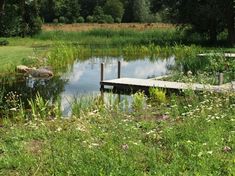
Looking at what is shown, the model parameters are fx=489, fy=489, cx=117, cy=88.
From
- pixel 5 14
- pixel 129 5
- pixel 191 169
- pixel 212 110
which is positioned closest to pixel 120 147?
pixel 191 169

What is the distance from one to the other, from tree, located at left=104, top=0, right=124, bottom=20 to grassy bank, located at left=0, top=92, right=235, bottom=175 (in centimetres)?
7215

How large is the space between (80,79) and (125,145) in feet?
50.8

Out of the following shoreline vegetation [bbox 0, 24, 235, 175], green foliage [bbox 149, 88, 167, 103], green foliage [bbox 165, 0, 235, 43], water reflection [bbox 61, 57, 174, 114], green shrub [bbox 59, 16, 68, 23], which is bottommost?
water reflection [bbox 61, 57, 174, 114]

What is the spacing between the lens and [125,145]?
8.01 m

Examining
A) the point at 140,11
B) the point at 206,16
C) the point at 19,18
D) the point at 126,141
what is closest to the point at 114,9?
the point at 140,11

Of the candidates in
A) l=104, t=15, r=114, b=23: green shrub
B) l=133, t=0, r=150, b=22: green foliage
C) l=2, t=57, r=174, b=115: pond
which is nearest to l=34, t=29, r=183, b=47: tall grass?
l=2, t=57, r=174, b=115: pond

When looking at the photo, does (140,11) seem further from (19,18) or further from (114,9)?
(19,18)

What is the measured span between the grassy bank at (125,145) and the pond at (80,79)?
391 centimetres

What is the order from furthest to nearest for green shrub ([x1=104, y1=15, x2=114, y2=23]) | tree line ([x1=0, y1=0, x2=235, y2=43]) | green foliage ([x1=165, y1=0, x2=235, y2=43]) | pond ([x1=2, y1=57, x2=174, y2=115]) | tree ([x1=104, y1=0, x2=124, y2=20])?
1. tree ([x1=104, y1=0, x2=124, y2=20])
2. green shrub ([x1=104, y1=15, x2=114, y2=23])
3. tree line ([x1=0, y1=0, x2=235, y2=43])
4. green foliage ([x1=165, y1=0, x2=235, y2=43])
5. pond ([x1=2, y1=57, x2=174, y2=115])

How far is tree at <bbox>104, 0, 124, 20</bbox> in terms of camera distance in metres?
82.7

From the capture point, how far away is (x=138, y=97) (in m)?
13.7

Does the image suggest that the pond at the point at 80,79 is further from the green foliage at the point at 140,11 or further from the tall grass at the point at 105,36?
the green foliage at the point at 140,11

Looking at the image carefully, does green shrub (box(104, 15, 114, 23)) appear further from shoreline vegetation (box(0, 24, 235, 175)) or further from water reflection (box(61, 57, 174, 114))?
shoreline vegetation (box(0, 24, 235, 175))

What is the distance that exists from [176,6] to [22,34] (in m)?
15.6
